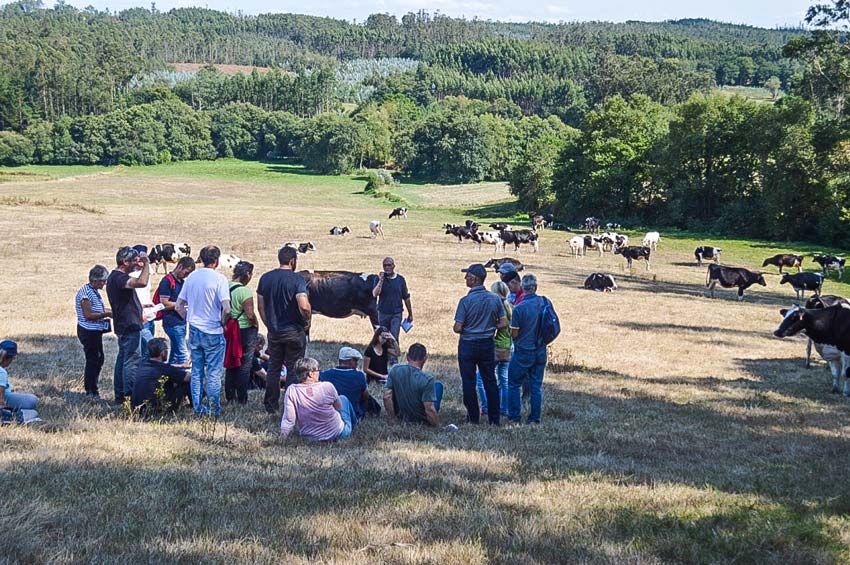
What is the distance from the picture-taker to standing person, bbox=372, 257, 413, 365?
531 inches

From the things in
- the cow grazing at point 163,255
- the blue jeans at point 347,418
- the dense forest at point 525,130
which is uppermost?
the dense forest at point 525,130

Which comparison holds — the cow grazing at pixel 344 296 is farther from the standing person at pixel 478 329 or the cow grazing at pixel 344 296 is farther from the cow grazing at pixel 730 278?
the cow grazing at pixel 730 278

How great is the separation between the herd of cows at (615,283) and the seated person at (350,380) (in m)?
5.55

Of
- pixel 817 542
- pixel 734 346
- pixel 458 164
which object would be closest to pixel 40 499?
pixel 817 542

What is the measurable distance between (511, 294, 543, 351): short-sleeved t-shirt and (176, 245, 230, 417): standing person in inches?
141

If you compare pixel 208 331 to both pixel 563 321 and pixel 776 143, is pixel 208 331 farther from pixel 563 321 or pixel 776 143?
pixel 776 143

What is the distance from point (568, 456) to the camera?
8688 millimetres

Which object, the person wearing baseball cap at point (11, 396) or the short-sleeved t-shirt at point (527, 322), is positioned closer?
the person wearing baseball cap at point (11, 396)

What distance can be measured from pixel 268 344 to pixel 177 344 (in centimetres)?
185

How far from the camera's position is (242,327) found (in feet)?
34.8

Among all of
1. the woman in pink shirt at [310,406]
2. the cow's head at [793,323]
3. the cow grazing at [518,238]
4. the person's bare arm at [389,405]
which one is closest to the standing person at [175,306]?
the woman in pink shirt at [310,406]

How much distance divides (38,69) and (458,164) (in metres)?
77.5

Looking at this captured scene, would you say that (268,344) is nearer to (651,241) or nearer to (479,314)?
(479,314)

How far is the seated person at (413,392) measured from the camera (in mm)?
9758
